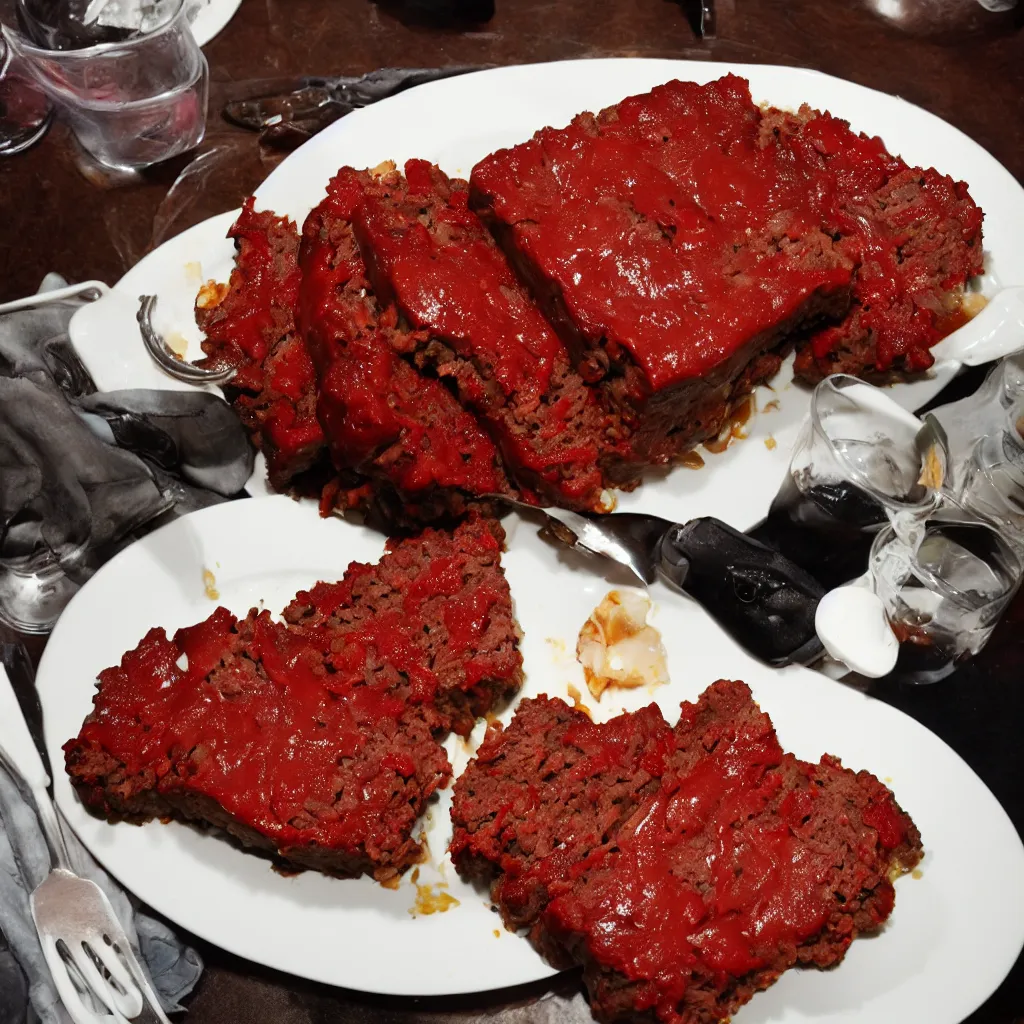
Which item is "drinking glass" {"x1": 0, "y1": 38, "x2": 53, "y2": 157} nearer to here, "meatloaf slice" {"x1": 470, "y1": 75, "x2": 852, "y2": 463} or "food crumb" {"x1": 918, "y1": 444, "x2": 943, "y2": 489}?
"meatloaf slice" {"x1": 470, "y1": 75, "x2": 852, "y2": 463}

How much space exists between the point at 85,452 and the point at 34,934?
1.56 meters

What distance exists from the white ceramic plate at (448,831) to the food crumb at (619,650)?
0.15 ft

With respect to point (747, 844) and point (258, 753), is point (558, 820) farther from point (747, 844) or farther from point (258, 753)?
point (258, 753)

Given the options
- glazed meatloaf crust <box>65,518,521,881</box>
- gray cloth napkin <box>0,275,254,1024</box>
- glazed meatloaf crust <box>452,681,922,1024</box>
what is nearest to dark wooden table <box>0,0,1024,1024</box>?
gray cloth napkin <box>0,275,254,1024</box>

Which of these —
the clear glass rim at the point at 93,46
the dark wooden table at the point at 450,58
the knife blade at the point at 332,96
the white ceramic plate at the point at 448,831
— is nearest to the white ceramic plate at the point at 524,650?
the white ceramic plate at the point at 448,831

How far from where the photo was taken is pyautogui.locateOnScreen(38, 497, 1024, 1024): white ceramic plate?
3.22m

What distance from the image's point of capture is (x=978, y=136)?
472 centimetres

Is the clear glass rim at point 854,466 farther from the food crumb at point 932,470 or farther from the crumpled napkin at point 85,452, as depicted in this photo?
the crumpled napkin at point 85,452

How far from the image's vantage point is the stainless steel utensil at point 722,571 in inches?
140

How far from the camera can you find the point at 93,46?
4.20m

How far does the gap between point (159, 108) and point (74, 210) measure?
1.88 ft

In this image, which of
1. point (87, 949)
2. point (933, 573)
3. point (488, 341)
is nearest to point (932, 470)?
point (933, 573)

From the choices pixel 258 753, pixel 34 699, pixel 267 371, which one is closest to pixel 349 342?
pixel 267 371

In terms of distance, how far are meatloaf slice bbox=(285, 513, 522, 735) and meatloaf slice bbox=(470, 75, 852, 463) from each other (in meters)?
0.71
